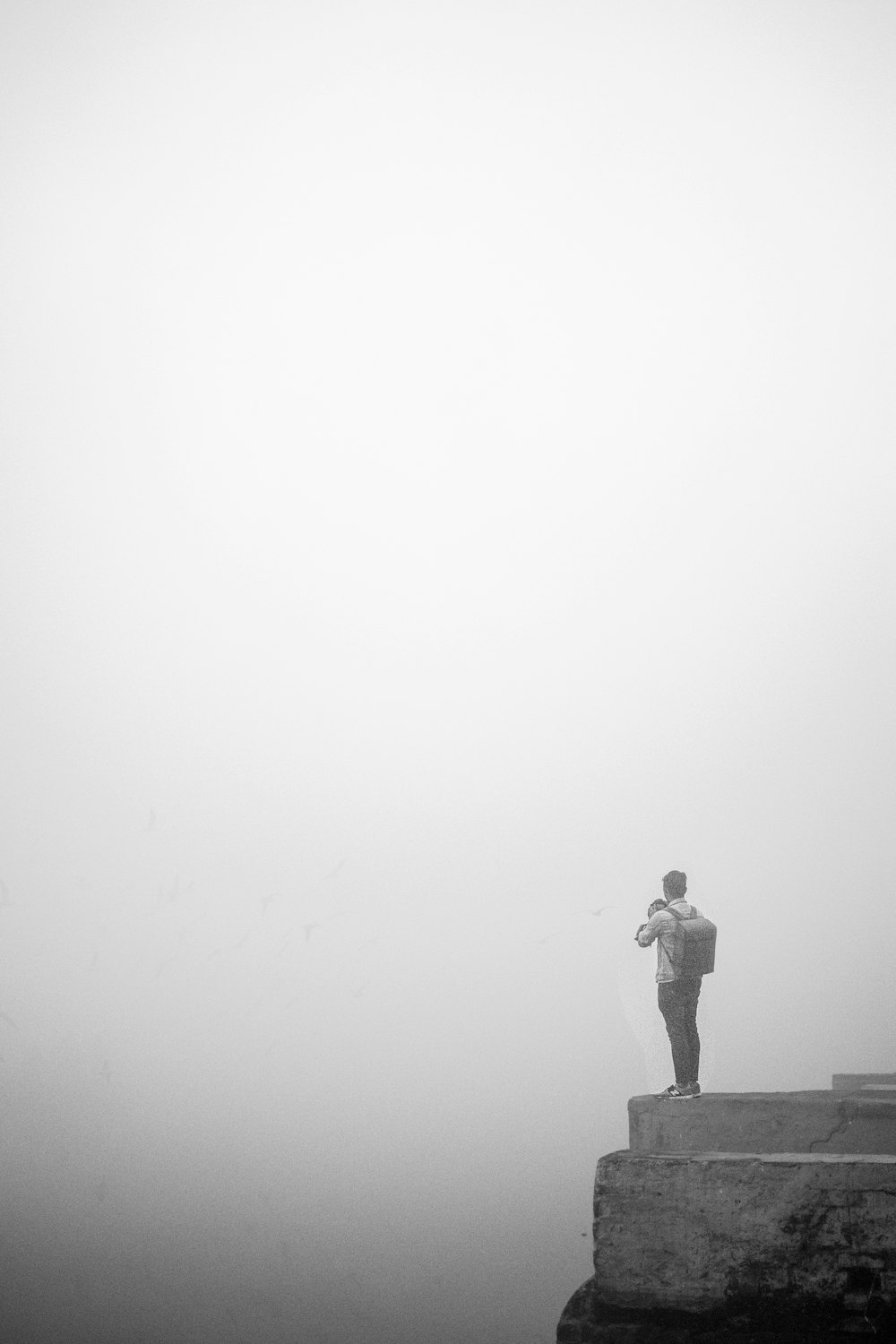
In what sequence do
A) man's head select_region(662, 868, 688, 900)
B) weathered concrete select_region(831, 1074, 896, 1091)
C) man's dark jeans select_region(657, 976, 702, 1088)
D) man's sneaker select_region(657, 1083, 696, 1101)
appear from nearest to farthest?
man's sneaker select_region(657, 1083, 696, 1101) < man's dark jeans select_region(657, 976, 702, 1088) < man's head select_region(662, 868, 688, 900) < weathered concrete select_region(831, 1074, 896, 1091)

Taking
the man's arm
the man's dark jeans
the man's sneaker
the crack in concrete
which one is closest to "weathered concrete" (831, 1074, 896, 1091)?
the man's dark jeans

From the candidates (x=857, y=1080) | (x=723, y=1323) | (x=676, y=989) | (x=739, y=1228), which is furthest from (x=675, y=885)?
(x=857, y=1080)

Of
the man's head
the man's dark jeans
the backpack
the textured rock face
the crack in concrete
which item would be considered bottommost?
the textured rock face

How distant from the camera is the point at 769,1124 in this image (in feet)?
20.1

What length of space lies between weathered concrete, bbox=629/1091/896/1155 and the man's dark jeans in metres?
0.92

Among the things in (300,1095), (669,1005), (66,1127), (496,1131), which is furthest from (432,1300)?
(669,1005)

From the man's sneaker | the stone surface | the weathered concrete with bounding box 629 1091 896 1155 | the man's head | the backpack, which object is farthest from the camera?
the man's head

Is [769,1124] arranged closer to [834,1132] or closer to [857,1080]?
[834,1132]

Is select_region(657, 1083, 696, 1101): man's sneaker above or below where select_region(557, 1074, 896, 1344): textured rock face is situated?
above

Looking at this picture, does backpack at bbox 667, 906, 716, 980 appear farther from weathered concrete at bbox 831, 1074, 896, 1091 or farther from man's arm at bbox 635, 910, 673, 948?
weathered concrete at bbox 831, 1074, 896, 1091

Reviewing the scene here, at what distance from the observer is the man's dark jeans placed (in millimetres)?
7629

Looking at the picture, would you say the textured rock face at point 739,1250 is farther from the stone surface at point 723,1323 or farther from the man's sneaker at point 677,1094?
the man's sneaker at point 677,1094

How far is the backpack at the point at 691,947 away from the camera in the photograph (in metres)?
7.79

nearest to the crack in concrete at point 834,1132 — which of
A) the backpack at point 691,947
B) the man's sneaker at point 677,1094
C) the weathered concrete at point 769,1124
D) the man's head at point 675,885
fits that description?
the weathered concrete at point 769,1124
